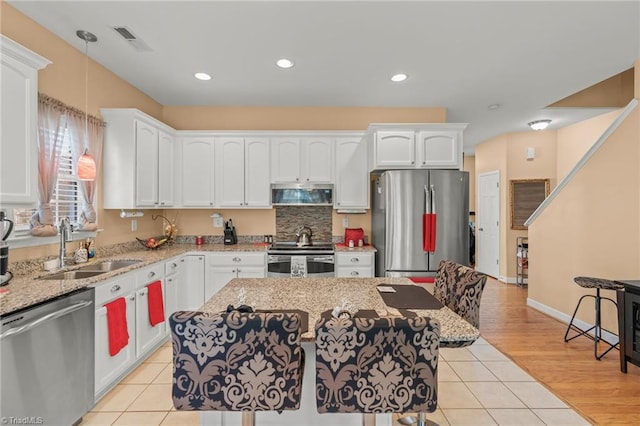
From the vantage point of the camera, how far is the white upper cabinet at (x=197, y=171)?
4.14 meters

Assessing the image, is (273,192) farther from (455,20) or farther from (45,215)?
(455,20)

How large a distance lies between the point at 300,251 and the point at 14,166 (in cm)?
263

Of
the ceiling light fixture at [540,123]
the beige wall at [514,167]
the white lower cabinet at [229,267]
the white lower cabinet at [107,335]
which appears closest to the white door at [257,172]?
the white lower cabinet at [229,267]

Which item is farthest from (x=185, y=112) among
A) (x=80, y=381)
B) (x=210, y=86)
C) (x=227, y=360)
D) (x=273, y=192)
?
(x=227, y=360)

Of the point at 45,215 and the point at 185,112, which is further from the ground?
the point at 185,112

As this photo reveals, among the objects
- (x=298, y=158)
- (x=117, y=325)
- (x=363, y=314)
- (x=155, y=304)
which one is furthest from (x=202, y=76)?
(x=363, y=314)

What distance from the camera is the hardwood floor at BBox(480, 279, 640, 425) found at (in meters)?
2.28

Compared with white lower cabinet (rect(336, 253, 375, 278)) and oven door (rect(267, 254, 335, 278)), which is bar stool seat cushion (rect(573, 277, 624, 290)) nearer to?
white lower cabinet (rect(336, 253, 375, 278))

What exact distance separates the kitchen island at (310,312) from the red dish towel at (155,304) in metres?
1.23

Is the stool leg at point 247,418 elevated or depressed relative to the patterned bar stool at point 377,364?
depressed

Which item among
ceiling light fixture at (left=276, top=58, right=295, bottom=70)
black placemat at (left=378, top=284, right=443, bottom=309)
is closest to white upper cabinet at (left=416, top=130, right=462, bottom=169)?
ceiling light fixture at (left=276, top=58, right=295, bottom=70)

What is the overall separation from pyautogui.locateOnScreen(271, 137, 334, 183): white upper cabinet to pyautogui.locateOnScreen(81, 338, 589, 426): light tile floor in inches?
96.1

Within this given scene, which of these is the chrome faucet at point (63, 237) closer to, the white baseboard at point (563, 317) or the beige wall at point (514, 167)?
the white baseboard at point (563, 317)

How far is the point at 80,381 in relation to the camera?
206 cm
